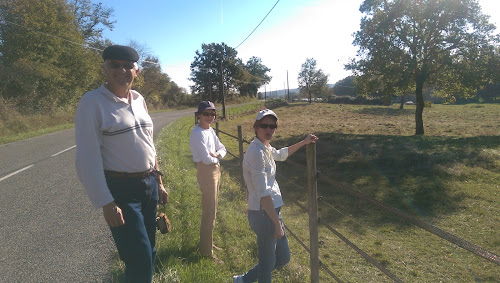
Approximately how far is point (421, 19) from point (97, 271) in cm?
2183

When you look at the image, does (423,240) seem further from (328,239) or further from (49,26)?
(49,26)

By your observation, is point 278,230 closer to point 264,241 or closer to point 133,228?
point 264,241

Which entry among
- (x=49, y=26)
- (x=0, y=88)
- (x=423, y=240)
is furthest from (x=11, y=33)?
(x=423, y=240)

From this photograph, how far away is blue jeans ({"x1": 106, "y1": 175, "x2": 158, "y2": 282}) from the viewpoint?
2.08 meters

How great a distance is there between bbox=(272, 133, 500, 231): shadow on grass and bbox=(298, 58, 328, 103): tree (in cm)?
5336

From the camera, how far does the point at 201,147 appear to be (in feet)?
11.3

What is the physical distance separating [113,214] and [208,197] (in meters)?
1.78

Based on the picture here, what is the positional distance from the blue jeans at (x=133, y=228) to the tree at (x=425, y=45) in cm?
2055

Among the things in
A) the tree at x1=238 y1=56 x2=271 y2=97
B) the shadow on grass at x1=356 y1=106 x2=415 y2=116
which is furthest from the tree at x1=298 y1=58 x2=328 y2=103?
the shadow on grass at x1=356 y1=106 x2=415 y2=116

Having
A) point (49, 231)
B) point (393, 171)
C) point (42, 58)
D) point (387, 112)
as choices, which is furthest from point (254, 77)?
point (49, 231)

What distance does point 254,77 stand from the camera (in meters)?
82.3

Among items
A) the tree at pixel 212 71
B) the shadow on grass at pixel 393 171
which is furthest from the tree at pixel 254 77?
the shadow on grass at pixel 393 171

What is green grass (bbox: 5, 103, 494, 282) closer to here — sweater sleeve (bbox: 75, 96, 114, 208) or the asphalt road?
the asphalt road

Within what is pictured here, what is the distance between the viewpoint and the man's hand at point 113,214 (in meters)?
1.90
